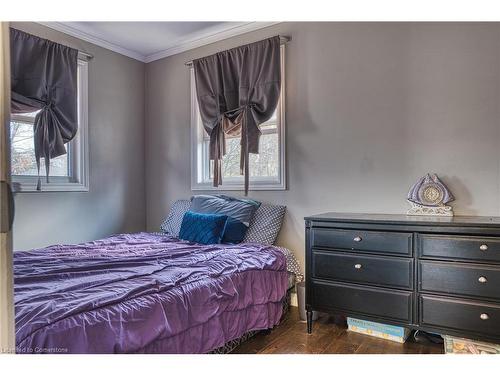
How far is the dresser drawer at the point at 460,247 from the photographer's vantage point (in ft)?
6.35

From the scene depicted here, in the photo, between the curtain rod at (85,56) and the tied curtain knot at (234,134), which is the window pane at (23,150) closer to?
the curtain rod at (85,56)

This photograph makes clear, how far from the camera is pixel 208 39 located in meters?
3.68

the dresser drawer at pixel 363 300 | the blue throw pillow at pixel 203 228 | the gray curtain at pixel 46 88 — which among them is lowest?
the dresser drawer at pixel 363 300

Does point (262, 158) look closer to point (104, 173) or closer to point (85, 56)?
point (104, 173)

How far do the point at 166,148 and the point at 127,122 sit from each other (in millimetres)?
517

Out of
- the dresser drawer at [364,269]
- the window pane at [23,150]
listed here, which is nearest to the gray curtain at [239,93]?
the dresser drawer at [364,269]

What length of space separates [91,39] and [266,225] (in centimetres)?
257

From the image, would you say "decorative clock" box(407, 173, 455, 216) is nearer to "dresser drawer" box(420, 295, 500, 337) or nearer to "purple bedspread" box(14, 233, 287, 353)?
"dresser drawer" box(420, 295, 500, 337)

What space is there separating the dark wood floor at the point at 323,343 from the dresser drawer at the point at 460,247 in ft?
2.13
